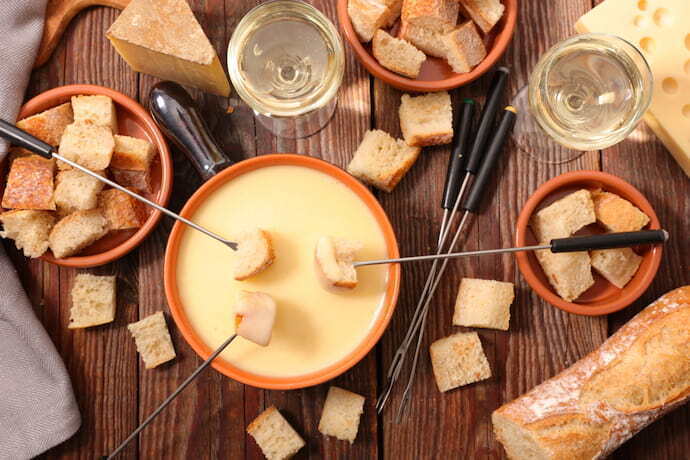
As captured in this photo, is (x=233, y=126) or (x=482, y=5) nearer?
(x=482, y=5)

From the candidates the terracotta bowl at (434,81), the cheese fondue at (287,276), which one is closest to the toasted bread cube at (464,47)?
the terracotta bowl at (434,81)

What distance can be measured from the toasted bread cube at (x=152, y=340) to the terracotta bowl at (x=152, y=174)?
164 mm

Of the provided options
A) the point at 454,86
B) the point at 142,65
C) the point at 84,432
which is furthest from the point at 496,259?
the point at 84,432

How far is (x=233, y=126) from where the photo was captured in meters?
1.49

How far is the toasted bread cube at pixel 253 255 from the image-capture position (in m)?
1.20

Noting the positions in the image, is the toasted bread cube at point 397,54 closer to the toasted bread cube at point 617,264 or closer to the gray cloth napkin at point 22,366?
the toasted bread cube at point 617,264

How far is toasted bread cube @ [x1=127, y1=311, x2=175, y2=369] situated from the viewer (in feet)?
4.66

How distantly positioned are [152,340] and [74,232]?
295 millimetres

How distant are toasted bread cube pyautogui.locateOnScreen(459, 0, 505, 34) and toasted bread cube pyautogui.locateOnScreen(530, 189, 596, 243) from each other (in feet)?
1.39

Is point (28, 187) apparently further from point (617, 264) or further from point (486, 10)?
point (617, 264)

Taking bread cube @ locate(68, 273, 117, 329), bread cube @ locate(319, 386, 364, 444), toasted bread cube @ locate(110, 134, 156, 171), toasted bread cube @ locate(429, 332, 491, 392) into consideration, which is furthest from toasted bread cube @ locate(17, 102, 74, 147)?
toasted bread cube @ locate(429, 332, 491, 392)

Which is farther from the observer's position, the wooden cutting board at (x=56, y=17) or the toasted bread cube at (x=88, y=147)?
the wooden cutting board at (x=56, y=17)

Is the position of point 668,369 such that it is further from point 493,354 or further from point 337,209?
point 337,209

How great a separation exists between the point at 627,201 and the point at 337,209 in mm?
644
